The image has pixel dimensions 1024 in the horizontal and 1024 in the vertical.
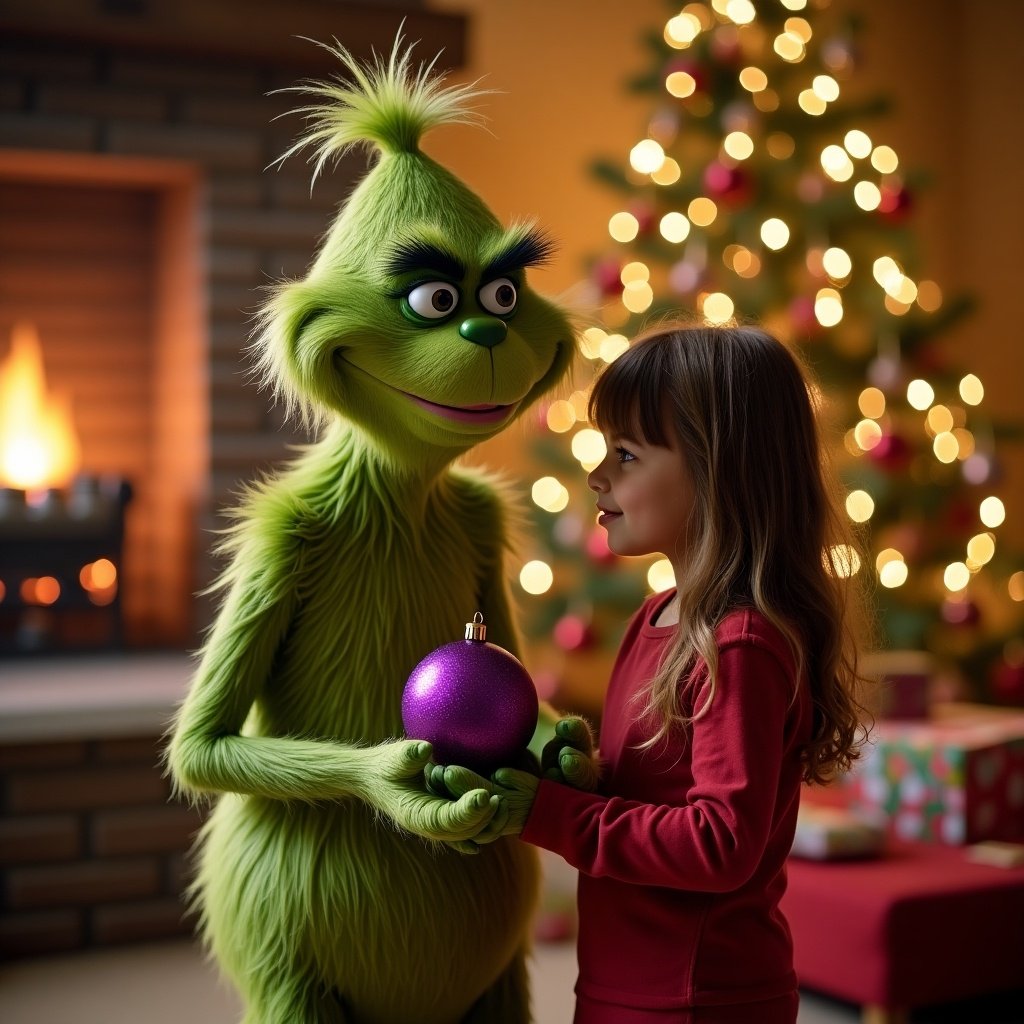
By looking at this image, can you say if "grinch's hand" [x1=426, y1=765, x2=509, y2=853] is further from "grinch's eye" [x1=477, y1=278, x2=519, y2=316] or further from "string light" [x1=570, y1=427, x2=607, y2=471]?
"string light" [x1=570, y1=427, x2=607, y2=471]

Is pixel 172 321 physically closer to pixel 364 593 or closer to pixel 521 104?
pixel 521 104

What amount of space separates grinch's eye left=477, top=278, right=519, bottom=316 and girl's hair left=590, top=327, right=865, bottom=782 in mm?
112

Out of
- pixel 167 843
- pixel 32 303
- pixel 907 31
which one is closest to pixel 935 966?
pixel 167 843

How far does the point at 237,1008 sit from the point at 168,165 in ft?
5.63

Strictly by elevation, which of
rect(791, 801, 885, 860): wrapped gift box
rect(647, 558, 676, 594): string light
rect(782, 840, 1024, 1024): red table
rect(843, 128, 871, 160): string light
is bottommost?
rect(782, 840, 1024, 1024): red table

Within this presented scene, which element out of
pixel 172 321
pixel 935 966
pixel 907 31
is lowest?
Result: pixel 935 966

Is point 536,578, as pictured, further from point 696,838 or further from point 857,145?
point 696,838

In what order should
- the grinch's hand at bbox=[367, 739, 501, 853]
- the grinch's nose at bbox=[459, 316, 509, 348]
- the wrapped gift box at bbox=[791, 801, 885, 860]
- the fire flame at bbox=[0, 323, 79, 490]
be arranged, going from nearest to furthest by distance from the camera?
the grinch's hand at bbox=[367, 739, 501, 853]
the grinch's nose at bbox=[459, 316, 509, 348]
the wrapped gift box at bbox=[791, 801, 885, 860]
the fire flame at bbox=[0, 323, 79, 490]

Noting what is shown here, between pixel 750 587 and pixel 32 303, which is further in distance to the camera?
pixel 32 303

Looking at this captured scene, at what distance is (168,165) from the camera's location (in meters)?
2.77

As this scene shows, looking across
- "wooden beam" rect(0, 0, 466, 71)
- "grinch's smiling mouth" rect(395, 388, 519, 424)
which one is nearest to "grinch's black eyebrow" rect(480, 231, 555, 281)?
"grinch's smiling mouth" rect(395, 388, 519, 424)

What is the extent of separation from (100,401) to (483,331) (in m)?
2.25

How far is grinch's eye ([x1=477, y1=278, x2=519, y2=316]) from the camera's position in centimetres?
111

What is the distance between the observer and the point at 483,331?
1.06 m
